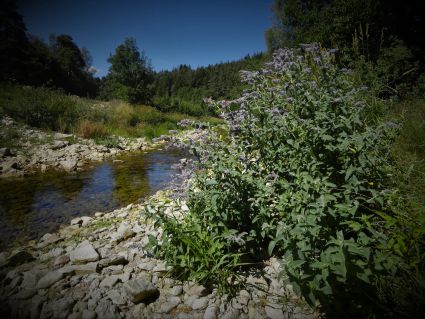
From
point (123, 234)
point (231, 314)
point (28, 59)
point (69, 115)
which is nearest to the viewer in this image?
point (231, 314)

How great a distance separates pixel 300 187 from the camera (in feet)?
7.02

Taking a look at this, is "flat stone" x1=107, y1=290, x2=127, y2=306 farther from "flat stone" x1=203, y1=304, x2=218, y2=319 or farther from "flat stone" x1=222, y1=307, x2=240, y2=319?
"flat stone" x1=222, y1=307, x2=240, y2=319

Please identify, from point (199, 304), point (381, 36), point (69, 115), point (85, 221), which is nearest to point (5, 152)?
point (69, 115)

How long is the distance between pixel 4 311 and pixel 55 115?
12375 millimetres

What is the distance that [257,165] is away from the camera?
2.56 meters

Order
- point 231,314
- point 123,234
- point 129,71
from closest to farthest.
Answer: point 231,314 < point 123,234 < point 129,71

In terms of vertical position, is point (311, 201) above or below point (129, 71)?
below

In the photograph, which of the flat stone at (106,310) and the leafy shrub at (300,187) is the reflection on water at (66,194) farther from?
the flat stone at (106,310)

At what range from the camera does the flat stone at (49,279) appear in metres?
2.32

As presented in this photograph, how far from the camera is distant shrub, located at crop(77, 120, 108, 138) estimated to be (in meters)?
11.6

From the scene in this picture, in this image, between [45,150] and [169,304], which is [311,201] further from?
[45,150]

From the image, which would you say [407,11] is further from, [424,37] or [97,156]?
[97,156]

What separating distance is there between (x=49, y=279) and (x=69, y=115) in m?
12.6

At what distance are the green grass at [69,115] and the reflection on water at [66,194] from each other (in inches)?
185
